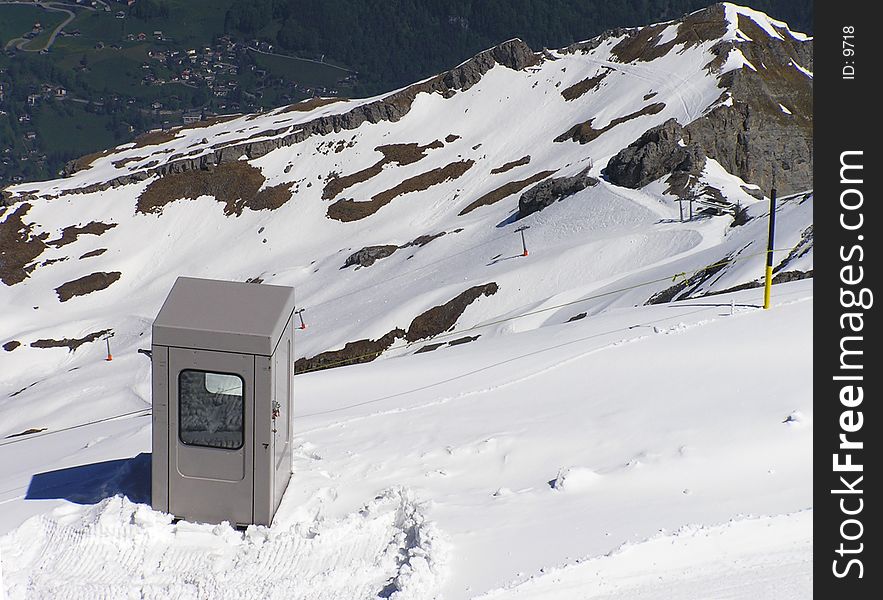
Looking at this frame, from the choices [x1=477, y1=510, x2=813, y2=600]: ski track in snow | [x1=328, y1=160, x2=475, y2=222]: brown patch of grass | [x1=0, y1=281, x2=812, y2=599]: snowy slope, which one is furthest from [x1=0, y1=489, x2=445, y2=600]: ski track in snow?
[x1=328, y1=160, x2=475, y2=222]: brown patch of grass

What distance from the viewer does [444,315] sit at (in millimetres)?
41625

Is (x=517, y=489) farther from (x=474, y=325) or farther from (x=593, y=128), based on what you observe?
(x=593, y=128)

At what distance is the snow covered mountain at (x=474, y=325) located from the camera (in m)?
8.53

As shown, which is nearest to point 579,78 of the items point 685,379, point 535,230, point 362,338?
point 535,230

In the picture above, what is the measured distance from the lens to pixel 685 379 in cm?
1165

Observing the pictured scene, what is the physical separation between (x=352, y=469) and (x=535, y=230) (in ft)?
138

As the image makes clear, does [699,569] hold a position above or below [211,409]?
below

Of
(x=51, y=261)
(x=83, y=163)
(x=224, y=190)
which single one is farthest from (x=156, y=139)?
(x=51, y=261)

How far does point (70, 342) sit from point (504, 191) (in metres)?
30.2

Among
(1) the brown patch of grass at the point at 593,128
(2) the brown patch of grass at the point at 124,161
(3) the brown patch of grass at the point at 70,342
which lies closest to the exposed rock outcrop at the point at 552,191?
(1) the brown patch of grass at the point at 593,128

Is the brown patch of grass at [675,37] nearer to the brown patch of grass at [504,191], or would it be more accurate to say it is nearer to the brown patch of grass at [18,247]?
the brown patch of grass at [504,191]

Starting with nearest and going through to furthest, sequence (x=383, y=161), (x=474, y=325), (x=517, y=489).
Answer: (x=517, y=489) → (x=474, y=325) → (x=383, y=161)

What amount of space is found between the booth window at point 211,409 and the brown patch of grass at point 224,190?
6914 cm
